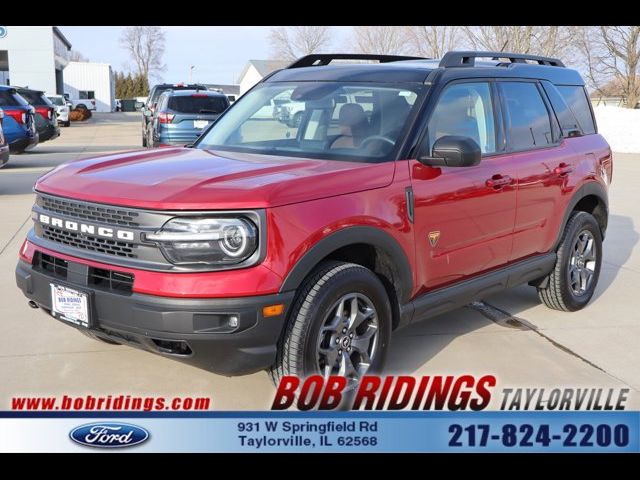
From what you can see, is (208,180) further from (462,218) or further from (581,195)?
(581,195)

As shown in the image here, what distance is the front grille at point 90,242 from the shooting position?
3582mm

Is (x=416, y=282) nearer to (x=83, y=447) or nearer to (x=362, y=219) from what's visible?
(x=362, y=219)

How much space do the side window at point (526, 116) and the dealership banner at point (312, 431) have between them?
208cm

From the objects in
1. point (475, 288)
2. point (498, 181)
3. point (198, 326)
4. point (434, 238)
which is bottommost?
point (475, 288)

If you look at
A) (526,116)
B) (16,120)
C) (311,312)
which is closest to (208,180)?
(311,312)

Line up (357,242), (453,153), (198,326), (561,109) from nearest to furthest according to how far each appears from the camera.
Result: (198,326) → (357,242) → (453,153) → (561,109)

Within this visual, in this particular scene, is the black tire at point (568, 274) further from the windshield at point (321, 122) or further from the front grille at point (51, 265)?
the front grille at point (51, 265)

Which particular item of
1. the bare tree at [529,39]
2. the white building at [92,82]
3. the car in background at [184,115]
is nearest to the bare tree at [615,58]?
the bare tree at [529,39]

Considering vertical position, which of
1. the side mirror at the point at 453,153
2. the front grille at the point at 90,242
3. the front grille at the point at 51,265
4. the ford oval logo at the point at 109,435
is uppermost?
the side mirror at the point at 453,153

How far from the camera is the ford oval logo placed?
11.9 feet

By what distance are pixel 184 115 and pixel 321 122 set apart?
34.9 ft

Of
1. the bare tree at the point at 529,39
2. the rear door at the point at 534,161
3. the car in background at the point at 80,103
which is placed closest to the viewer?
the rear door at the point at 534,161

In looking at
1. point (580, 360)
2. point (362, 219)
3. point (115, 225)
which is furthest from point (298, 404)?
point (580, 360)

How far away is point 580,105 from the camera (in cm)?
611
